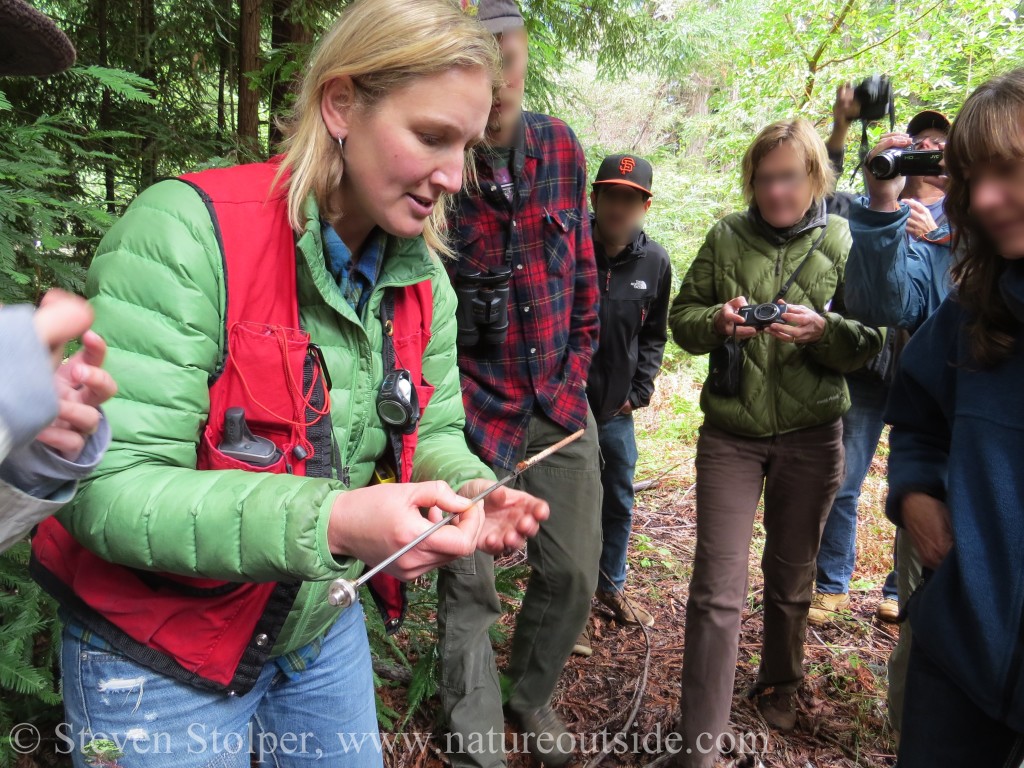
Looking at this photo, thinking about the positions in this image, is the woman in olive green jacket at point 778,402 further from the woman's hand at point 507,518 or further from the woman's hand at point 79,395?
the woman's hand at point 79,395

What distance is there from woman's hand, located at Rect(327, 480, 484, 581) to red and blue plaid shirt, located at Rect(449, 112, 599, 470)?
1.68 meters

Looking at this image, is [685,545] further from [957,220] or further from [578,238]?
[957,220]

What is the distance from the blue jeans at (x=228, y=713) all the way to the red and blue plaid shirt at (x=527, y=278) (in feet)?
4.46

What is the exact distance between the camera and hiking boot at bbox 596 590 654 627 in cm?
420

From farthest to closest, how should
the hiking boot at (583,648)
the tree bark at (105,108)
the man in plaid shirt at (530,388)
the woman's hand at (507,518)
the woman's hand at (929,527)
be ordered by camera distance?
the hiking boot at (583,648) < the tree bark at (105,108) < the man in plaid shirt at (530,388) < the woman's hand at (929,527) < the woman's hand at (507,518)

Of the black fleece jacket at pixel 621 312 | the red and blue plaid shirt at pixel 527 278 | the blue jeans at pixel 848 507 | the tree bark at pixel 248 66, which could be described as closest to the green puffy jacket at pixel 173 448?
the red and blue plaid shirt at pixel 527 278

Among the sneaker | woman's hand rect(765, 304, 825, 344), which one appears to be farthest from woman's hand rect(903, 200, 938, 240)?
the sneaker

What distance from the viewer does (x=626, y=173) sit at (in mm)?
4168

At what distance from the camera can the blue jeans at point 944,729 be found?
1700 mm

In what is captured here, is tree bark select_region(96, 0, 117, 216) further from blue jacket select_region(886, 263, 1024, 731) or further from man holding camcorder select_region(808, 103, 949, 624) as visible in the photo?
blue jacket select_region(886, 263, 1024, 731)

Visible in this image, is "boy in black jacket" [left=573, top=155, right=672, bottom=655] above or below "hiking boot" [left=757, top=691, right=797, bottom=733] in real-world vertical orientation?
above

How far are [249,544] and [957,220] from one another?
2.04 metres

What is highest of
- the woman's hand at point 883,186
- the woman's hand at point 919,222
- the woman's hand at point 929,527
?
the woman's hand at point 883,186

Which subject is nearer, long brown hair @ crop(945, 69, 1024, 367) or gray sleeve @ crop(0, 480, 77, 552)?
gray sleeve @ crop(0, 480, 77, 552)
